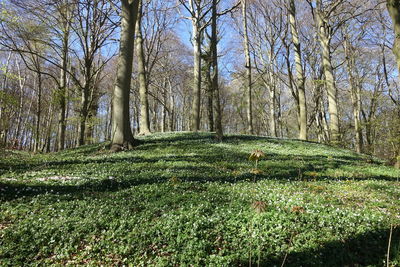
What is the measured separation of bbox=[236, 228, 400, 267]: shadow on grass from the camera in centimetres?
422

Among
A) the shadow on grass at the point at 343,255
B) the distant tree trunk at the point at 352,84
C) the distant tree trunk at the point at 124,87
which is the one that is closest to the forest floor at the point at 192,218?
the shadow on grass at the point at 343,255

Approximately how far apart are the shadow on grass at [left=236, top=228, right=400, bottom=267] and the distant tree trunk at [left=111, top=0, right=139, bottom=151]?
390 inches

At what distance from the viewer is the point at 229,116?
192 feet

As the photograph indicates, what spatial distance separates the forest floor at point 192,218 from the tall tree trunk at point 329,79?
38.4 ft

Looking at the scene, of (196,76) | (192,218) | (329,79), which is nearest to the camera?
(192,218)

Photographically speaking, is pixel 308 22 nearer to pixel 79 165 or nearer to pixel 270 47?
pixel 270 47

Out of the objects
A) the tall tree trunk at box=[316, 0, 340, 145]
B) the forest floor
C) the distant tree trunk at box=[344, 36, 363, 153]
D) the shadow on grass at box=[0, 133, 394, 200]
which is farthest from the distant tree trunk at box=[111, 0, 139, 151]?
the distant tree trunk at box=[344, 36, 363, 153]

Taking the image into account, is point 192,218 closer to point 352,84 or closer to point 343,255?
point 343,255

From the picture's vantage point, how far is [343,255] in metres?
4.34

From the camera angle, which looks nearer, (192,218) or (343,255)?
(343,255)

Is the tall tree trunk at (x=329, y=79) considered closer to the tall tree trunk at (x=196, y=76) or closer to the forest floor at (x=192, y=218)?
the tall tree trunk at (x=196, y=76)

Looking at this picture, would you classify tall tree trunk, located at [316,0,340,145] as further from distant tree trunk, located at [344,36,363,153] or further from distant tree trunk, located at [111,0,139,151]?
distant tree trunk, located at [111,0,139,151]

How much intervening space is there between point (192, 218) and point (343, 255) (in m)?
2.84

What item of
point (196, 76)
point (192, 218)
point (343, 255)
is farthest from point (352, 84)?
point (192, 218)
